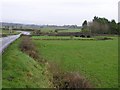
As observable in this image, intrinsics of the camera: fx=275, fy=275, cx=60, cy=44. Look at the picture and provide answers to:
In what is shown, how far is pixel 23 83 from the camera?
14680 mm

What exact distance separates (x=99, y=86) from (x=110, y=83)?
143 centimetres

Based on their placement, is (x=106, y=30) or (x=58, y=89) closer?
(x=58, y=89)

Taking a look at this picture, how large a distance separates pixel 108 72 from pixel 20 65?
9063 millimetres

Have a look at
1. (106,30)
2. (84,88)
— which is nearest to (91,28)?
(106,30)

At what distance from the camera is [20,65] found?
19.7 meters

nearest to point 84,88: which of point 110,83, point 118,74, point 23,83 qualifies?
point 23,83

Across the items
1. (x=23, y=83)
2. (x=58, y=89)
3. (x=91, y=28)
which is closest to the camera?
(x=23, y=83)

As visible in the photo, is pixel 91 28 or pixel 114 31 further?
pixel 91 28

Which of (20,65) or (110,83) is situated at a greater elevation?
(20,65)

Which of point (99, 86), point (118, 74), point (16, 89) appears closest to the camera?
point (16, 89)

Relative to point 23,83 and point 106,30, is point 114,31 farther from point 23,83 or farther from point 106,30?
point 23,83

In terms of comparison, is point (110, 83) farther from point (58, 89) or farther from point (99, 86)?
point (58, 89)

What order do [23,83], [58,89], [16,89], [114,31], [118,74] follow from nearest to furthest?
[16,89]
[23,83]
[58,89]
[118,74]
[114,31]

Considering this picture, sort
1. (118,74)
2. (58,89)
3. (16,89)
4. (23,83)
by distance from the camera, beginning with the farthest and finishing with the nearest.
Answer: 1. (118,74)
2. (58,89)
3. (23,83)
4. (16,89)
